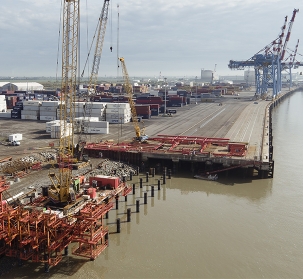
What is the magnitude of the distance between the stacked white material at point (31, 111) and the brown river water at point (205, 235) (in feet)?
123

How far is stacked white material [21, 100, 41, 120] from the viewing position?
6191 cm

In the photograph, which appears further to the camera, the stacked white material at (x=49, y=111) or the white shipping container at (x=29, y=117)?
the white shipping container at (x=29, y=117)

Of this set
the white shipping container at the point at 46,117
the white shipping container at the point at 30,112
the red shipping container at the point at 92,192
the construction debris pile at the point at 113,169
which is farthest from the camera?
the white shipping container at the point at 30,112

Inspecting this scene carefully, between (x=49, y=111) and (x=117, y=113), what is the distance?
12.8 m

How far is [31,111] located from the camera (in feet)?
204

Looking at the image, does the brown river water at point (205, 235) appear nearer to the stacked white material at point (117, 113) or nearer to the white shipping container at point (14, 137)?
the white shipping container at point (14, 137)

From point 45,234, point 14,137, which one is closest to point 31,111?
point 14,137

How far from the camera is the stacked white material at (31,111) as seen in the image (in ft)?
203

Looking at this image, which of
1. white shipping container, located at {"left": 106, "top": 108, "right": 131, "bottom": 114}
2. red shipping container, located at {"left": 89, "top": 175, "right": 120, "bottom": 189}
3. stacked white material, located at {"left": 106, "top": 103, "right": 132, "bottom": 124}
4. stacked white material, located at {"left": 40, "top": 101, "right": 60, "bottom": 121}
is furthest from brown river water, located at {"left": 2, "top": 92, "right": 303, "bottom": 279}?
stacked white material, located at {"left": 40, "top": 101, "right": 60, "bottom": 121}

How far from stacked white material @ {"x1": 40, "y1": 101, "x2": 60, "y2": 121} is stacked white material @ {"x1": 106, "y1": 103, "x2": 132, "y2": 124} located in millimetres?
9662

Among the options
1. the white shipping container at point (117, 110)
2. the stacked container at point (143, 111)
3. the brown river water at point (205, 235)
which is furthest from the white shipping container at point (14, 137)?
the stacked container at point (143, 111)

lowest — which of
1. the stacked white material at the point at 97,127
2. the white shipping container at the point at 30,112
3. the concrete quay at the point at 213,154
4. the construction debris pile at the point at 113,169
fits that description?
the construction debris pile at the point at 113,169

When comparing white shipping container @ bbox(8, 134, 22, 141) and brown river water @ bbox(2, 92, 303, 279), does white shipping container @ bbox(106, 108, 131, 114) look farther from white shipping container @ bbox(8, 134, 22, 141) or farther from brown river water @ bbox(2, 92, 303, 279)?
brown river water @ bbox(2, 92, 303, 279)

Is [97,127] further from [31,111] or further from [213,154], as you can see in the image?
[31,111]
